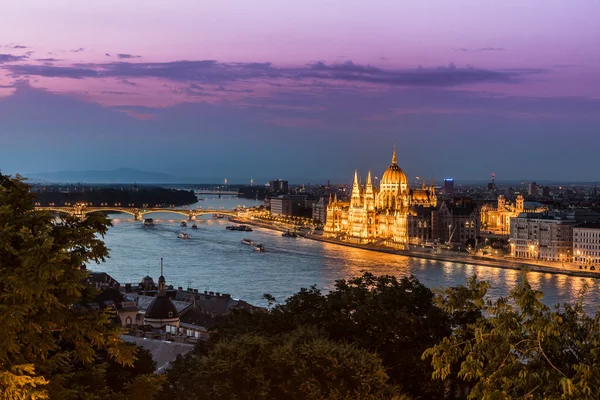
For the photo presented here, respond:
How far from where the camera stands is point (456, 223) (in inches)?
1471

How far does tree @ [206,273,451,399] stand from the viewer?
615cm

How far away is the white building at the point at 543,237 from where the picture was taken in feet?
94.8

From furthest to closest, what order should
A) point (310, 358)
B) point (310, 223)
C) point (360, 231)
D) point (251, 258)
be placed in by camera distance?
point (310, 223) < point (360, 231) < point (251, 258) < point (310, 358)

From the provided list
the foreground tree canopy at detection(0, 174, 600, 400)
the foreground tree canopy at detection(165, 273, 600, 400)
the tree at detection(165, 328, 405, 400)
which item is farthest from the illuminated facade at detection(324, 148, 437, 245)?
the foreground tree canopy at detection(0, 174, 600, 400)

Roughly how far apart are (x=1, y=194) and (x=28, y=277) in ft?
1.79

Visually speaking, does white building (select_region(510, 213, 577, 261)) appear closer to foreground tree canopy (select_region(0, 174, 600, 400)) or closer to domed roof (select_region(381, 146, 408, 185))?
domed roof (select_region(381, 146, 408, 185))

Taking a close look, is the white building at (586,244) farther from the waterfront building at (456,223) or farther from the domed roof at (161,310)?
the domed roof at (161,310)

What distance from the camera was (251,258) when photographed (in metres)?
26.6

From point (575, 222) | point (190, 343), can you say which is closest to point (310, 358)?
point (190, 343)

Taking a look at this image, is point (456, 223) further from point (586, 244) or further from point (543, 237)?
point (586, 244)

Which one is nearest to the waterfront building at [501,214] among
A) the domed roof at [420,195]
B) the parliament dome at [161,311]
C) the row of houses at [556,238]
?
the domed roof at [420,195]

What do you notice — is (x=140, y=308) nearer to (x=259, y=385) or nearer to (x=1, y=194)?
(x=259, y=385)

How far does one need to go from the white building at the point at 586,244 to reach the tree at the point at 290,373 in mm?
23171

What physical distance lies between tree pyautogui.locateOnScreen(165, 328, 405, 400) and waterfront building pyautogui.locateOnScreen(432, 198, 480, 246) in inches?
1236
